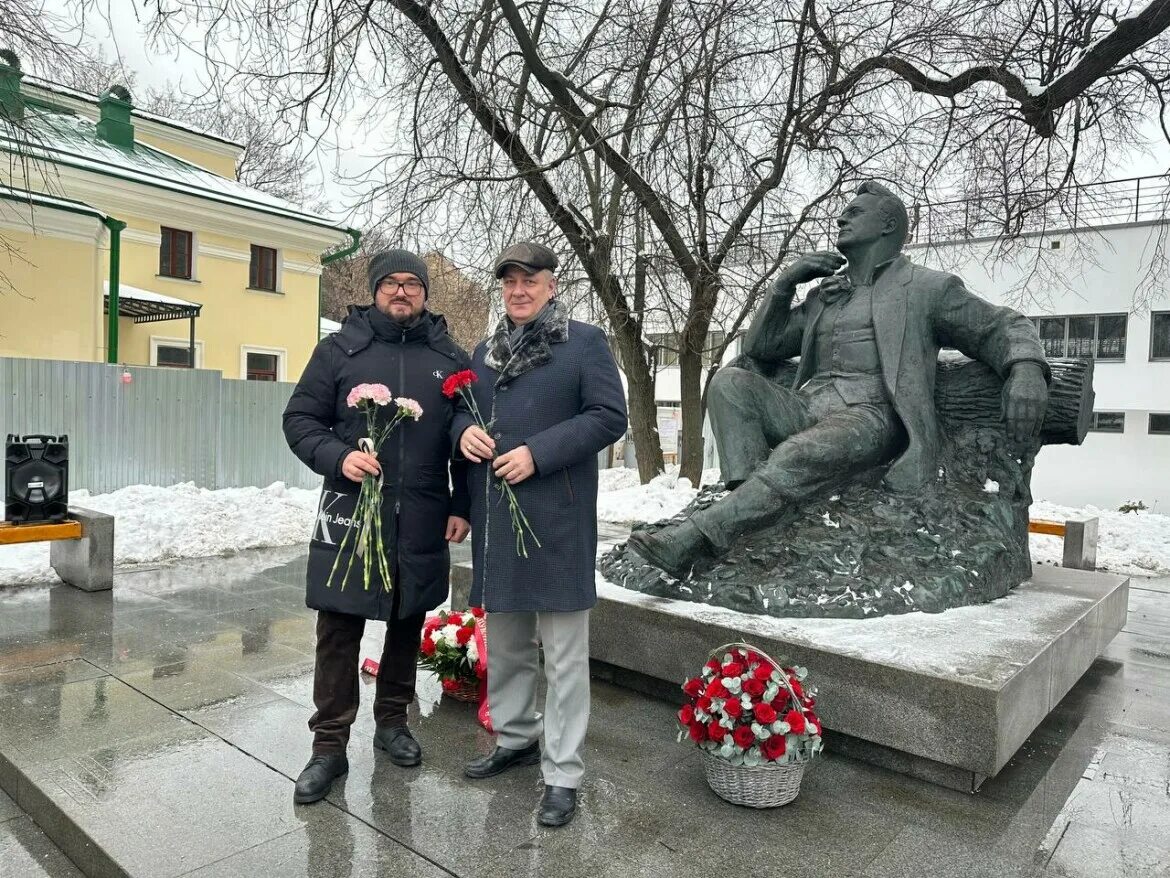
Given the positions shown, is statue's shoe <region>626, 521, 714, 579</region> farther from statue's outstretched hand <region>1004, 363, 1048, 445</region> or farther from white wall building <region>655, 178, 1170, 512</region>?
white wall building <region>655, 178, 1170, 512</region>

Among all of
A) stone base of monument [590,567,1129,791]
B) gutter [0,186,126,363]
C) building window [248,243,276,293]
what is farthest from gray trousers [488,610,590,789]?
building window [248,243,276,293]

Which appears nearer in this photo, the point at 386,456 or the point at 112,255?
the point at 386,456

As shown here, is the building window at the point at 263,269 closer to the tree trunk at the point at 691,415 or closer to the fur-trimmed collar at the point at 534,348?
the tree trunk at the point at 691,415

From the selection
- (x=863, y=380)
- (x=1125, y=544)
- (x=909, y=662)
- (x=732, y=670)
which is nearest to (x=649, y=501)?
(x=1125, y=544)

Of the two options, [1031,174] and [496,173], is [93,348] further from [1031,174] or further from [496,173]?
[1031,174]

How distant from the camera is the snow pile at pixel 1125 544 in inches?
333

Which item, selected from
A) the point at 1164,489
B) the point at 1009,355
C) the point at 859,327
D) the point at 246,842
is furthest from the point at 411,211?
the point at 1164,489

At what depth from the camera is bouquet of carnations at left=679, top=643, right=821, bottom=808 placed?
2805 mm

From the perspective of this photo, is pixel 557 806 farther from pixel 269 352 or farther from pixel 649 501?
pixel 269 352

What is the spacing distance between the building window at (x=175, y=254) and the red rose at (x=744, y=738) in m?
16.6

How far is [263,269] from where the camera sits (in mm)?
18406

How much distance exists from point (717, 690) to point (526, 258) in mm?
1543

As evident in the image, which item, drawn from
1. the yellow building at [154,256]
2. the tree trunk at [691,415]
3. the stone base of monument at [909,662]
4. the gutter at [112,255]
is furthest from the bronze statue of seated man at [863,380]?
the gutter at [112,255]

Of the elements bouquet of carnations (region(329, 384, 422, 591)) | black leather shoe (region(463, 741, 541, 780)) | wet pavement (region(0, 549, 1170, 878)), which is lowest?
wet pavement (region(0, 549, 1170, 878))
